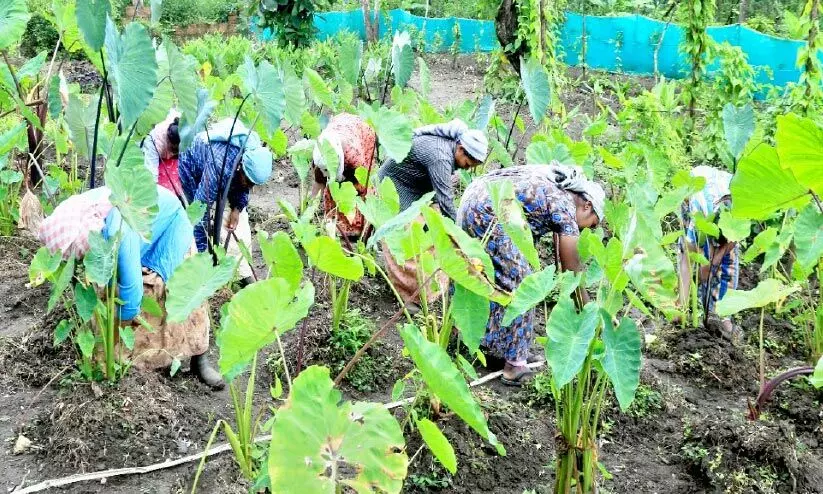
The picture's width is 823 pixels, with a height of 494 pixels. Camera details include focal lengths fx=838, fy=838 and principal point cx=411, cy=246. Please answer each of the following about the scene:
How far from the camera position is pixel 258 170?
3.56m

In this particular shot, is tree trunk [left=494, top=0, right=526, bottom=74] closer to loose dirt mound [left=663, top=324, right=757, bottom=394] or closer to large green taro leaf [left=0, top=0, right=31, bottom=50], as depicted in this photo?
loose dirt mound [left=663, top=324, right=757, bottom=394]

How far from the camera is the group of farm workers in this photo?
9.25 ft

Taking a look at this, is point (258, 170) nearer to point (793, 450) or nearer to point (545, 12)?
point (793, 450)

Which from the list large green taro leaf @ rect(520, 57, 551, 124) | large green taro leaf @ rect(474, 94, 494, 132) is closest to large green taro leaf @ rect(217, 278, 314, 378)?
large green taro leaf @ rect(520, 57, 551, 124)

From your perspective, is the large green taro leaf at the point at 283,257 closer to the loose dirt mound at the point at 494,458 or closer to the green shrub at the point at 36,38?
the loose dirt mound at the point at 494,458

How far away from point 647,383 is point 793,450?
0.72 metres

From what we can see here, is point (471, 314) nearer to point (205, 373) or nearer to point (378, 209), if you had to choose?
point (378, 209)

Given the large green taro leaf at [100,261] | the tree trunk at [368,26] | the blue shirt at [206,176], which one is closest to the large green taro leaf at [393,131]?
the blue shirt at [206,176]

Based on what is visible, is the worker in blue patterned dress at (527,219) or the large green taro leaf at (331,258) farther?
the worker in blue patterned dress at (527,219)

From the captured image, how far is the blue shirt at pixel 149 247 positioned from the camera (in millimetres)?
2711

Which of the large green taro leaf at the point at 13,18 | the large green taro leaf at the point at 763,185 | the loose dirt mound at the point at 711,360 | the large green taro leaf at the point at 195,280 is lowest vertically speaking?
the loose dirt mound at the point at 711,360

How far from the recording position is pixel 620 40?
37.7 feet

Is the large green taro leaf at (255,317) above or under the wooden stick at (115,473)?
above

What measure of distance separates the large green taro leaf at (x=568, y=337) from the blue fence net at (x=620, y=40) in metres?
7.22
